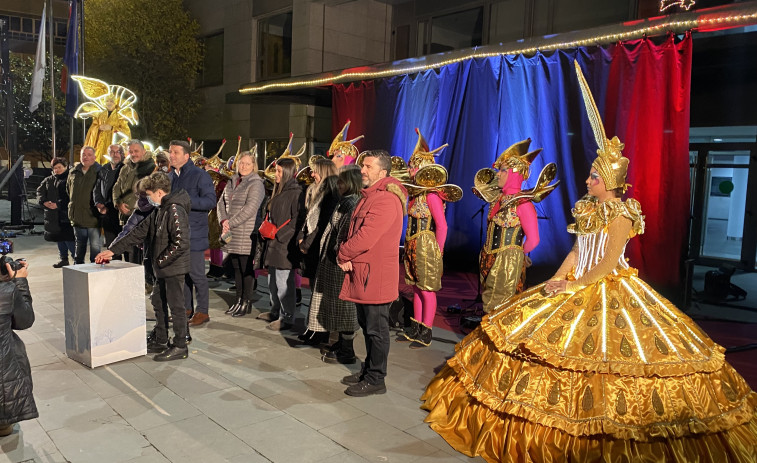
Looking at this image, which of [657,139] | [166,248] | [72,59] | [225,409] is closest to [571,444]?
[225,409]

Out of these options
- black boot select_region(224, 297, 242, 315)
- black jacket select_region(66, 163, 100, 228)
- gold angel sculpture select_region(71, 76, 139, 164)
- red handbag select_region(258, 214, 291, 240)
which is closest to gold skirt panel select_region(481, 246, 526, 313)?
red handbag select_region(258, 214, 291, 240)

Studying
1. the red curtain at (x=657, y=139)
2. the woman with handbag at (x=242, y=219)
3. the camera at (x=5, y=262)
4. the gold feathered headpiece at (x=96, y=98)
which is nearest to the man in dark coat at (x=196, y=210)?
the woman with handbag at (x=242, y=219)

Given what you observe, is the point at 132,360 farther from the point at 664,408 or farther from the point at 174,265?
the point at 664,408

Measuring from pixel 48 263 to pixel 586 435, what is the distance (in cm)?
960

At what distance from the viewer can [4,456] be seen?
3410mm

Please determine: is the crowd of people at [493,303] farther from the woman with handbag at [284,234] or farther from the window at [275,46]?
the window at [275,46]

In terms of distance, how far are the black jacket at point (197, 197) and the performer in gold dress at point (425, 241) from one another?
2.23 m

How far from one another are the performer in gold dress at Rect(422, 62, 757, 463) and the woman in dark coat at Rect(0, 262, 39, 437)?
271 centimetres

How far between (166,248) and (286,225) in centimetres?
141

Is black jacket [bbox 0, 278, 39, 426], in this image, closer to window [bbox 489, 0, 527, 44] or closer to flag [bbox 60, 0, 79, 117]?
window [bbox 489, 0, 527, 44]

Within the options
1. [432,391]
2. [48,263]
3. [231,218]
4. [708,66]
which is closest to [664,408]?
[432,391]

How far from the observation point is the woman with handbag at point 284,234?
6043mm

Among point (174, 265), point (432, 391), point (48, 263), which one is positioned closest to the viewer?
point (432, 391)

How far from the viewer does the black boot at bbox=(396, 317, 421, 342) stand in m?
5.92
